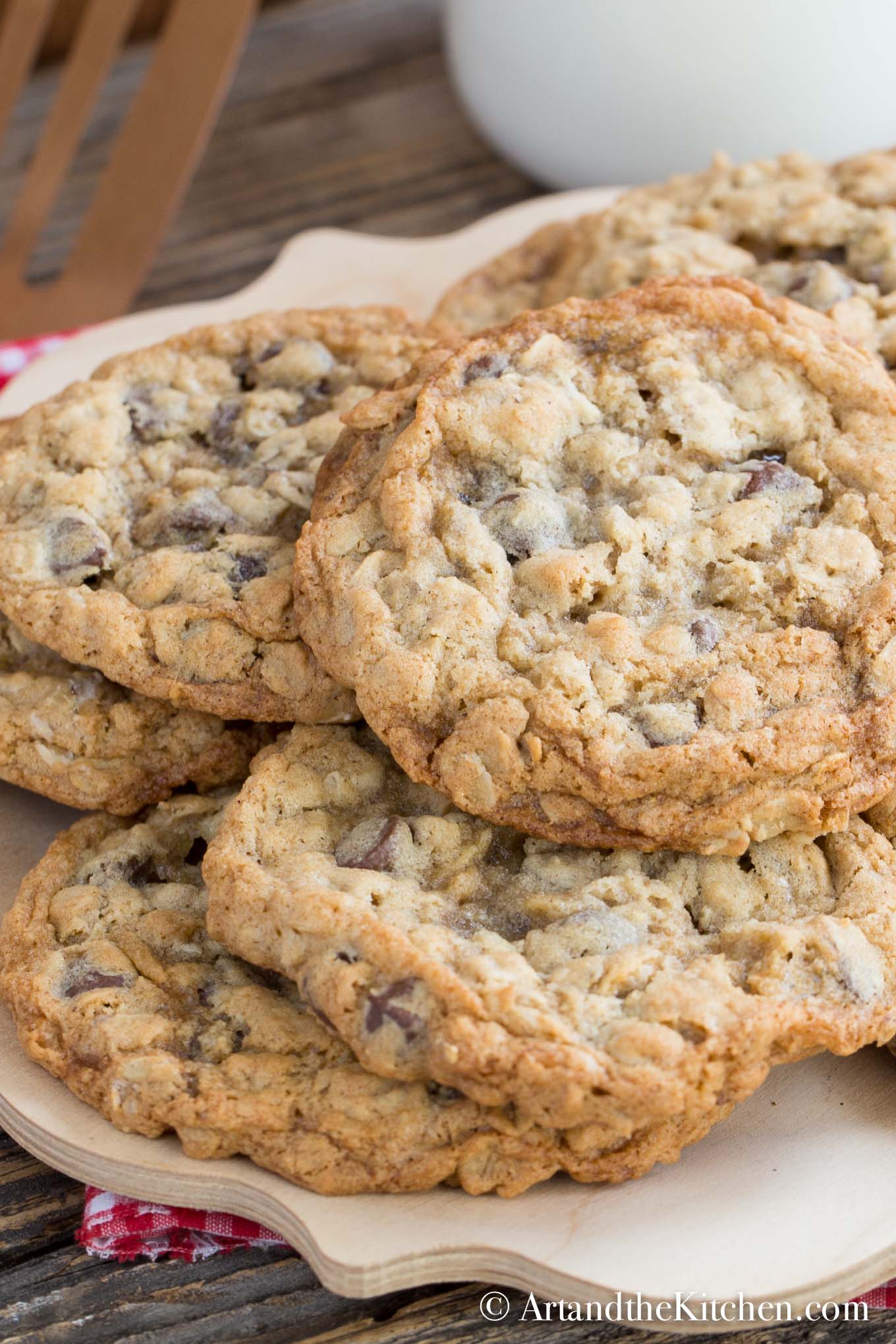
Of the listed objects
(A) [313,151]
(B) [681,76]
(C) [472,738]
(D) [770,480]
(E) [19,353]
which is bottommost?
(E) [19,353]

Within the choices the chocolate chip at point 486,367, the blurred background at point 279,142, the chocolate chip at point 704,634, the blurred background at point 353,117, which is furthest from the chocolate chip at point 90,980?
the blurred background at point 279,142

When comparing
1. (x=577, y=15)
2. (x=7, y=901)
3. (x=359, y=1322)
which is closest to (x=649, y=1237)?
(x=359, y=1322)

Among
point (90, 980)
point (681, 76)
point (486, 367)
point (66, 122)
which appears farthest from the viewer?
point (66, 122)

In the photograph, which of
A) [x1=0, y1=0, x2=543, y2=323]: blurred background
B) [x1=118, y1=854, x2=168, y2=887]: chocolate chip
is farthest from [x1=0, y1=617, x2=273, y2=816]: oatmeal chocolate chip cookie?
[x1=0, y1=0, x2=543, y2=323]: blurred background

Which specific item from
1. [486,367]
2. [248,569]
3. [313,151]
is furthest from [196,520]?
[313,151]

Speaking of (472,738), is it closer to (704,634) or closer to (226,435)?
(704,634)

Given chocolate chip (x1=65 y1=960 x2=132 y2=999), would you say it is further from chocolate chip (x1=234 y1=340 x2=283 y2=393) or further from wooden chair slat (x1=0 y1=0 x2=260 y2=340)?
wooden chair slat (x1=0 y1=0 x2=260 y2=340)

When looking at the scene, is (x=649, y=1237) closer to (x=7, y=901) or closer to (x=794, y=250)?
(x=7, y=901)
